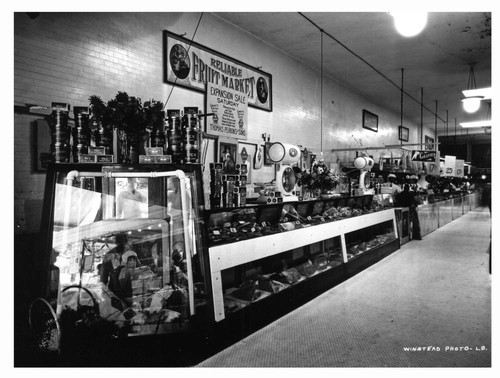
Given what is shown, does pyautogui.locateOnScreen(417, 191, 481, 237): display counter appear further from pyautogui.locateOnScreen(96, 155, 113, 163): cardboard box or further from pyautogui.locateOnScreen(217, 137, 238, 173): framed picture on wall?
pyautogui.locateOnScreen(96, 155, 113, 163): cardboard box

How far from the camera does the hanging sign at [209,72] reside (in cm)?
476

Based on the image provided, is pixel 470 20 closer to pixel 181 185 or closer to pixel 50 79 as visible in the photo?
pixel 181 185

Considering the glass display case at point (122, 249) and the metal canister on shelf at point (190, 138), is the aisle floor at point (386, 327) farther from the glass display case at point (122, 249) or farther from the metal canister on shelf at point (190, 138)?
the metal canister on shelf at point (190, 138)

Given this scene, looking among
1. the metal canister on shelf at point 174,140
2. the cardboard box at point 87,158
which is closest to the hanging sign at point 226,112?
the metal canister on shelf at point 174,140

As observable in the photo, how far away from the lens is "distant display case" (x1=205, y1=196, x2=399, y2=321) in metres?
3.25

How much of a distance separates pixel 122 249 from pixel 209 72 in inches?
136

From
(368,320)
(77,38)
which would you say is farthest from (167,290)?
(77,38)

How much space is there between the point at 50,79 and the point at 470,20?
627 cm

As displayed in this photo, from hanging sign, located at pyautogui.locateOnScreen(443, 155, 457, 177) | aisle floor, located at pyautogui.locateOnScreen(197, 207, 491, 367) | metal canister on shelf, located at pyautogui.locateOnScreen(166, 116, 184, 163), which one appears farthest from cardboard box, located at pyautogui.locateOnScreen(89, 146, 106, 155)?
hanging sign, located at pyautogui.locateOnScreen(443, 155, 457, 177)

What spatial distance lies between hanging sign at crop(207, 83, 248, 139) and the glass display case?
2.69 m

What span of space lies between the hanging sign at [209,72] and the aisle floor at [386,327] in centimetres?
336

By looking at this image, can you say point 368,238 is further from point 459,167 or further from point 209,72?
point 459,167

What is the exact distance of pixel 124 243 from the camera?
8.88ft

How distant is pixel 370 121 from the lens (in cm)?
1141
